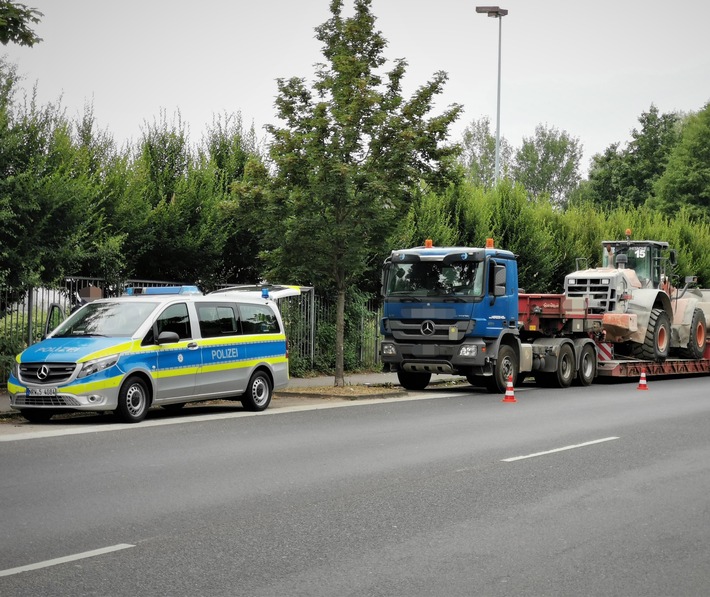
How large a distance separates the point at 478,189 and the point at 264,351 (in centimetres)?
1759

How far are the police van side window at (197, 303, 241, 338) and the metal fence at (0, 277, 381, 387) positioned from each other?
319 centimetres

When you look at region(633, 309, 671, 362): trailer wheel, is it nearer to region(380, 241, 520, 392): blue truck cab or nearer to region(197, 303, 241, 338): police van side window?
region(380, 241, 520, 392): blue truck cab

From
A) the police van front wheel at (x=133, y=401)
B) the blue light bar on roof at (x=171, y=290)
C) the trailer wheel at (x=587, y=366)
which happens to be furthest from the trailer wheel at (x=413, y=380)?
the police van front wheel at (x=133, y=401)

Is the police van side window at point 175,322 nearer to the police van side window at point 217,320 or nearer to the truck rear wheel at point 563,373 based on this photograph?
the police van side window at point 217,320

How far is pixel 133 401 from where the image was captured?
51.4 feet

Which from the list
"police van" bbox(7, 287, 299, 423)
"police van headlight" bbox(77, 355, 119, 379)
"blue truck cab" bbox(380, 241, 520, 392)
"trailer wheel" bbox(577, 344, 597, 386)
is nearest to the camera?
"police van headlight" bbox(77, 355, 119, 379)

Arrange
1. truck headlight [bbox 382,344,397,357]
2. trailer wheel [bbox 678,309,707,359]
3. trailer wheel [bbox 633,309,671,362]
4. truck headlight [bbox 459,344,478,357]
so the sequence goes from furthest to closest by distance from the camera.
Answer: trailer wheel [bbox 678,309,707,359] < trailer wheel [bbox 633,309,671,362] < truck headlight [bbox 382,344,397,357] < truck headlight [bbox 459,344,478,357]

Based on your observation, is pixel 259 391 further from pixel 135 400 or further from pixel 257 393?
pixel 135 400

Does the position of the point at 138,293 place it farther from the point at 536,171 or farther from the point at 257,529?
the point at 536,171

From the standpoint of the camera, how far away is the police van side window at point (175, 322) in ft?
53.7

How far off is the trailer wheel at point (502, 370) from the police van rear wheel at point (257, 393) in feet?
20.2

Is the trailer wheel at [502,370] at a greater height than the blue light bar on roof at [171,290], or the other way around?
the blue light bar on roof at [171,290]

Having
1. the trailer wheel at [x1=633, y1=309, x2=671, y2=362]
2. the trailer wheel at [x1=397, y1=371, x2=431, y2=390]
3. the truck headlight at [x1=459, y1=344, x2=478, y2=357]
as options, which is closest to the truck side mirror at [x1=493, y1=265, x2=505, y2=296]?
the truck headlight at [x1=459, y1=344, x2=478, y2=357]

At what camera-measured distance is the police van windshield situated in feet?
53.0
